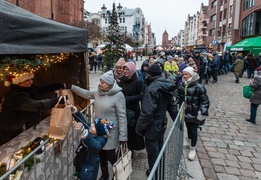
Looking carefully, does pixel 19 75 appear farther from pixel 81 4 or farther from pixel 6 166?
pixel 81 4

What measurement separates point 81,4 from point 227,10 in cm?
2859

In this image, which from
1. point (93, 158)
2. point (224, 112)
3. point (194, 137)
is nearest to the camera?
point (93, 158)

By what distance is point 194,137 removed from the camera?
4746mm

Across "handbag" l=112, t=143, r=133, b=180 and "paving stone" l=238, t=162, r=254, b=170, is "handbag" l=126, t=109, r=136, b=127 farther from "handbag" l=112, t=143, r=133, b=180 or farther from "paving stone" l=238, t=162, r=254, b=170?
"paving stone" l=238, t=162, r=254, b=170

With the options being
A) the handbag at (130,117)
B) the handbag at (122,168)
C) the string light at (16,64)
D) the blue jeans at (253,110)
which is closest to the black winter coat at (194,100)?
the handbag at (130,117)

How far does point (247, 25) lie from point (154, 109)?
3829cm

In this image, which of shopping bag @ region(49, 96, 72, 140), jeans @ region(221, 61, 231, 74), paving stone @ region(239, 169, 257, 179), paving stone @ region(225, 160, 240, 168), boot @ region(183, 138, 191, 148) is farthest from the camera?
jeans @ region(221, 61, 231, 74)

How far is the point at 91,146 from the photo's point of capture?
2.84 m

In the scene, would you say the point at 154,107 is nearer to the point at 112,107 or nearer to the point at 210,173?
the point at 112,107

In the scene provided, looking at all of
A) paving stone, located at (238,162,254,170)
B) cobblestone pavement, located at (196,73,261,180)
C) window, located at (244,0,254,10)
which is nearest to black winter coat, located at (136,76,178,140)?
cobblestone pavement, located at (196,73,261,180)

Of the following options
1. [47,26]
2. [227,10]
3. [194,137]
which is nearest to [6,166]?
[47,26]

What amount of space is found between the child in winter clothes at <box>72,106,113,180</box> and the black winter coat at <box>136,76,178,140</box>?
0.75m

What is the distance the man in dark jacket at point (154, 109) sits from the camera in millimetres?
3523

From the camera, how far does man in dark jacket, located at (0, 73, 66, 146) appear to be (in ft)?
11.1
